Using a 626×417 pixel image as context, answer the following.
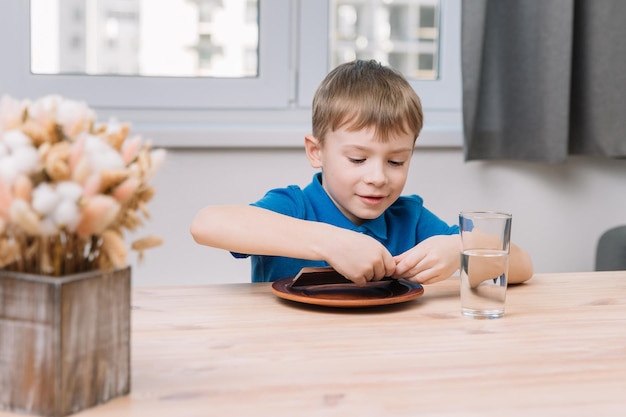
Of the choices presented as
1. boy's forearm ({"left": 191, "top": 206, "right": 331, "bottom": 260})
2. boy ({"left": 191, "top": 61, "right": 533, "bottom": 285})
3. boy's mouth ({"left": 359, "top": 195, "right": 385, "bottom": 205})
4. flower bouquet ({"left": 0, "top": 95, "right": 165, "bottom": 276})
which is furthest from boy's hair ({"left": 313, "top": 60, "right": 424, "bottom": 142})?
flower bouquet ({"left": 0, "top": 95, "right": 165, "bottom": 276})

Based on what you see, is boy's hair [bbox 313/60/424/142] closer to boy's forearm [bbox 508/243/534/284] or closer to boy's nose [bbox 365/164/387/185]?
boy's nose [bbox 365/164/387/185]

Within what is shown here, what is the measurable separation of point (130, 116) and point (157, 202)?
0.89 feet

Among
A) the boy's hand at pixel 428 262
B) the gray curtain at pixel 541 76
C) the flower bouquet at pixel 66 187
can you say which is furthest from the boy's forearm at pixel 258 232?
the gray curtain at pixel 541 76

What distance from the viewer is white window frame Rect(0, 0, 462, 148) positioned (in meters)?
2.38

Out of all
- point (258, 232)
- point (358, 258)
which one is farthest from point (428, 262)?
point (258, 232)

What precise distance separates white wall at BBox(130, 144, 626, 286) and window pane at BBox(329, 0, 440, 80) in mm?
353

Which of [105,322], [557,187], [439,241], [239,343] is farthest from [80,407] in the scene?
[557,187]

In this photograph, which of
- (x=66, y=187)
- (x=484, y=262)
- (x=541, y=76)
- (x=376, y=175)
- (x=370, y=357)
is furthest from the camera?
(x=541, y=76)

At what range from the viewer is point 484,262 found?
3.62 ft

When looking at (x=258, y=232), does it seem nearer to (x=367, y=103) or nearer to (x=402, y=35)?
(x=367, y=103)

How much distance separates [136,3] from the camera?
8.26 feet

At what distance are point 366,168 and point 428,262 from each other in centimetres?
29

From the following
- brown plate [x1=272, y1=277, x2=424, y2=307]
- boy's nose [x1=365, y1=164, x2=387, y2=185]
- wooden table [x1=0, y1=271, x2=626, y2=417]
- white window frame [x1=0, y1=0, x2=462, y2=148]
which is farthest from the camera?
white window frame [x1=0, y1=0, x2=462, y2=148]

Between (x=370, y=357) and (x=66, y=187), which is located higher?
(x=66, y=187)
